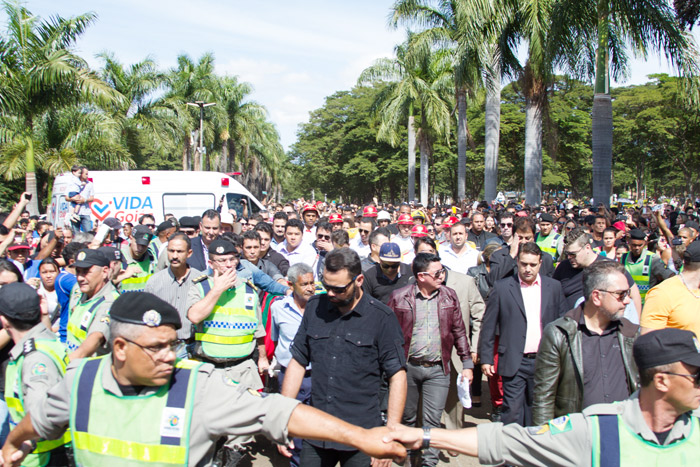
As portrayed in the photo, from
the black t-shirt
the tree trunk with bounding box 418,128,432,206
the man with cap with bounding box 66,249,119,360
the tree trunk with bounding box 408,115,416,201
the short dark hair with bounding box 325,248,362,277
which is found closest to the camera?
the short dark hair with bounding box 325,248,362,277

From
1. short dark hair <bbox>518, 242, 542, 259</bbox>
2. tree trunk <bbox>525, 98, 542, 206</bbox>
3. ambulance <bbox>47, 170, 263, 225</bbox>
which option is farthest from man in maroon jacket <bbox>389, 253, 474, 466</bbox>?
tree trunk <bbox>525, 98, 542, 206</bbox>

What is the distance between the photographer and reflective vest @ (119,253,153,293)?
19.3 feet

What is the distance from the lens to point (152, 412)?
230 centimetres

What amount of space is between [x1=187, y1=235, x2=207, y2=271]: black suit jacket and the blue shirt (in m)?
2.45

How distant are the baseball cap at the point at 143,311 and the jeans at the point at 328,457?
61.7 inches

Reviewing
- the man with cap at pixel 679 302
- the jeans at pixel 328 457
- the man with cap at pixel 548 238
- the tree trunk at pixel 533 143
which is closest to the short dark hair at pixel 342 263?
the jeans at pixel 328 457

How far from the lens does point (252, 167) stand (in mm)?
58469

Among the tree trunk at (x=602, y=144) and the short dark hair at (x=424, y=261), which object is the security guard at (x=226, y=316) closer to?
the short dark hair at (x=424, y=261)

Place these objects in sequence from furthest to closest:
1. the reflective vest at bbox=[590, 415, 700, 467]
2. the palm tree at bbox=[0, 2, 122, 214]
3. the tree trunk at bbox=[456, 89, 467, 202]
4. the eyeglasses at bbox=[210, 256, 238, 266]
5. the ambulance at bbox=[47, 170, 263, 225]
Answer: the tree trunk at bbox=[456, 89, 467, 202]
the palm tree at bbox=[0, 2, 122, 214]
the ambulance at bbox=[47, 170, 263, 225]
the eyeglasses at bbox=[210, 256, 238, 266]
the reflective vest at bbox=[590, 415, 700, 467]

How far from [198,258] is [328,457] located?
415cm

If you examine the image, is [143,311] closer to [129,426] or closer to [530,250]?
[129,426]

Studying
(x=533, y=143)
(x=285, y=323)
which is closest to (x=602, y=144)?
(x=533, y=143)

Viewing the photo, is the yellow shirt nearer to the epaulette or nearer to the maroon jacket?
the maroon jacket

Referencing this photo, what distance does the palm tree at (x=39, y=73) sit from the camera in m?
16.5
